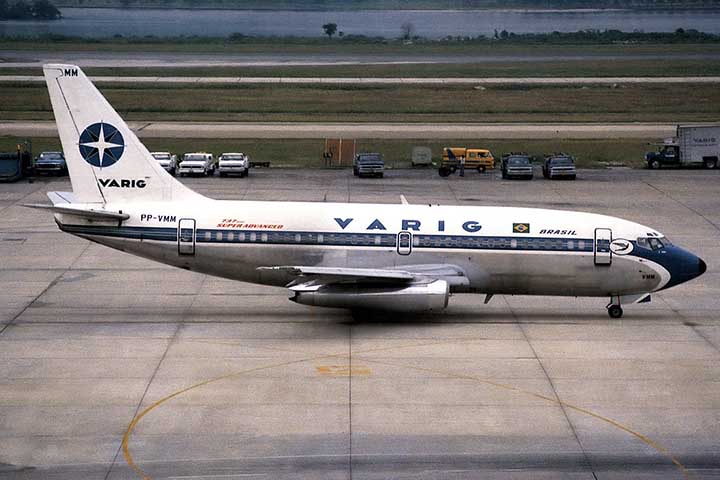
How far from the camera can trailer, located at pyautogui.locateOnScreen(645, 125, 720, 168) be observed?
7206cm

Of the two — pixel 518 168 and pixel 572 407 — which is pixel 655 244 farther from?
pixel 518 168

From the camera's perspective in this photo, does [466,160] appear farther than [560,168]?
Yes

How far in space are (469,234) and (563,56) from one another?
380ft

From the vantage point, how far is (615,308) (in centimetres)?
3516

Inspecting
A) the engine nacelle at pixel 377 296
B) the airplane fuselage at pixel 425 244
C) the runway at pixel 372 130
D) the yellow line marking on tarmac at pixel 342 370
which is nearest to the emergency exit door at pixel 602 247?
the airplane fuselage at pixel 425 244

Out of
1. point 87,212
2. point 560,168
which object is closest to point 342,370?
point 87,212

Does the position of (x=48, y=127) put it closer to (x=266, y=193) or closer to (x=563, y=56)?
(x=266, y=193)

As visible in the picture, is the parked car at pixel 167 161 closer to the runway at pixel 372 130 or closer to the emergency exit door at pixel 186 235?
the runway at pixel 372 130

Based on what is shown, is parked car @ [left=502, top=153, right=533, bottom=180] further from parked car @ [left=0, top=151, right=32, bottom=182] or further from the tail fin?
the tail fin

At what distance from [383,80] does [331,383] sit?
91081 millimetres

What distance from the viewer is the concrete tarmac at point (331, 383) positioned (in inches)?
900

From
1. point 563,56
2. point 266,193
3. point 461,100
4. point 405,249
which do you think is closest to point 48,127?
point 266,193

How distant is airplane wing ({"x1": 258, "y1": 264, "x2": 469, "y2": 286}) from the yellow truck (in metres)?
33.9

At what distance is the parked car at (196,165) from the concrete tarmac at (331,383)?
74.7ft
